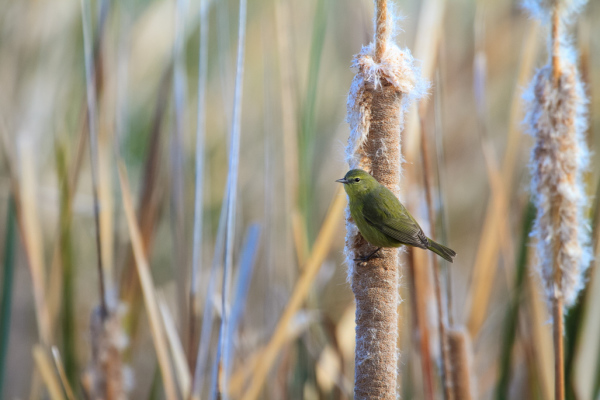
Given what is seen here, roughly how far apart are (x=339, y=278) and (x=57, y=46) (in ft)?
5.29

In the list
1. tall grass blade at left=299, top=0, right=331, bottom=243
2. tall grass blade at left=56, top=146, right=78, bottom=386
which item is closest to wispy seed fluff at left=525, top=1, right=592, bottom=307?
tall grass blade at left=299, top=0, right=331, bottom=243

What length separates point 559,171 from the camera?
101 centimetres

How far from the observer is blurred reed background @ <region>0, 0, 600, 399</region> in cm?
137

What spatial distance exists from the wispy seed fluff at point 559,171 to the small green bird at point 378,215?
29 centimetres

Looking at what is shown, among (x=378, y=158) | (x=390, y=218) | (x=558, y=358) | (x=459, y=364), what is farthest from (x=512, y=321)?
(x=378, y=158)

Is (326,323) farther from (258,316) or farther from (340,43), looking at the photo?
(340,43)

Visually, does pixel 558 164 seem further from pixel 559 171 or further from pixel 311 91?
pixel 311 91

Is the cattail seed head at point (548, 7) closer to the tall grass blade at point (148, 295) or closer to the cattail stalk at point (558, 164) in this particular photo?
the cattail stalk at point (558, 164)

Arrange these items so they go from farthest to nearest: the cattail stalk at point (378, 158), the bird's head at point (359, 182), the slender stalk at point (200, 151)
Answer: the slender stalk at point (200, 151) → the bird's head at point (359, 182) → the cattail stalk at point (378, 158)

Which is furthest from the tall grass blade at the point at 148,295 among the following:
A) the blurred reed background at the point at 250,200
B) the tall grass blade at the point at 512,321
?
the tall grass blade at the point at 512,321

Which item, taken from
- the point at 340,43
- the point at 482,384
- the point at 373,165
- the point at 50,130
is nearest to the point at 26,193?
the point at 50,130

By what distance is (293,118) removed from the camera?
1.58 metres

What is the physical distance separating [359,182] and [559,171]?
1.45 feet

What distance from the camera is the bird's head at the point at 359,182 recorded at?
847mm
